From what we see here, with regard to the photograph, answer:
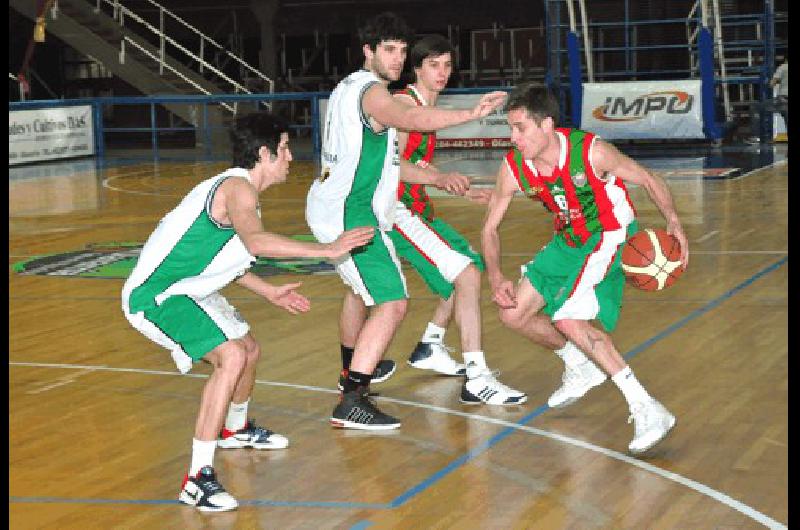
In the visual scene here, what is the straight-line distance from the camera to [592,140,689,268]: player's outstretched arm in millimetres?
6809

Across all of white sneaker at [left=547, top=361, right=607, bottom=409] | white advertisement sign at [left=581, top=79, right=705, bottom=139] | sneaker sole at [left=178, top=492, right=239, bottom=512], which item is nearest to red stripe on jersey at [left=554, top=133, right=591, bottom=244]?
white sneaker at [left=547, top=361, right=607, bottom=409]

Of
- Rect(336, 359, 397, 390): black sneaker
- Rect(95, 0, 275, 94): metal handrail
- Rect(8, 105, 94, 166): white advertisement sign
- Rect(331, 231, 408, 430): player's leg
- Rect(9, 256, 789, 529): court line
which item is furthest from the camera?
Rect(95, 0, 275, 94): metal handrail

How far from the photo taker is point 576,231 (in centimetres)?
725

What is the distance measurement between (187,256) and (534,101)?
5.55 ft

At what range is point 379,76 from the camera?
7.36m

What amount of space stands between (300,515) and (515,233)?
9697mm

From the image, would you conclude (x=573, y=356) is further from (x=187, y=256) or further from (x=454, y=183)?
(x=187, y=256)

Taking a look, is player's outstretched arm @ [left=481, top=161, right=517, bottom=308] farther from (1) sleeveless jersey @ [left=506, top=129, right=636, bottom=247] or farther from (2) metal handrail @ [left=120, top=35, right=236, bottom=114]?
(2) metal handrail @ [left=120, top=35, right=236, bottom=114]

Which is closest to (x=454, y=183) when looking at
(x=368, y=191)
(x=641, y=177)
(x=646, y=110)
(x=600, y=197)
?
(x=368, y=191)

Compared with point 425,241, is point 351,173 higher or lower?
higher

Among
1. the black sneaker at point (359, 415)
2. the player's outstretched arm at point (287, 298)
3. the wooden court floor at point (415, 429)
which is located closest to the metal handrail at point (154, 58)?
the wooden court floor at point (415, 429)

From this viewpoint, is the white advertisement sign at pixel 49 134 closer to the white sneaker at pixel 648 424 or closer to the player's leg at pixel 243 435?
the player's leg at pixel 243 435

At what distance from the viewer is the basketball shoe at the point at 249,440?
7.02 m

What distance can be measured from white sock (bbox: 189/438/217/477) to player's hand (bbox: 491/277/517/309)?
157 centimetres
